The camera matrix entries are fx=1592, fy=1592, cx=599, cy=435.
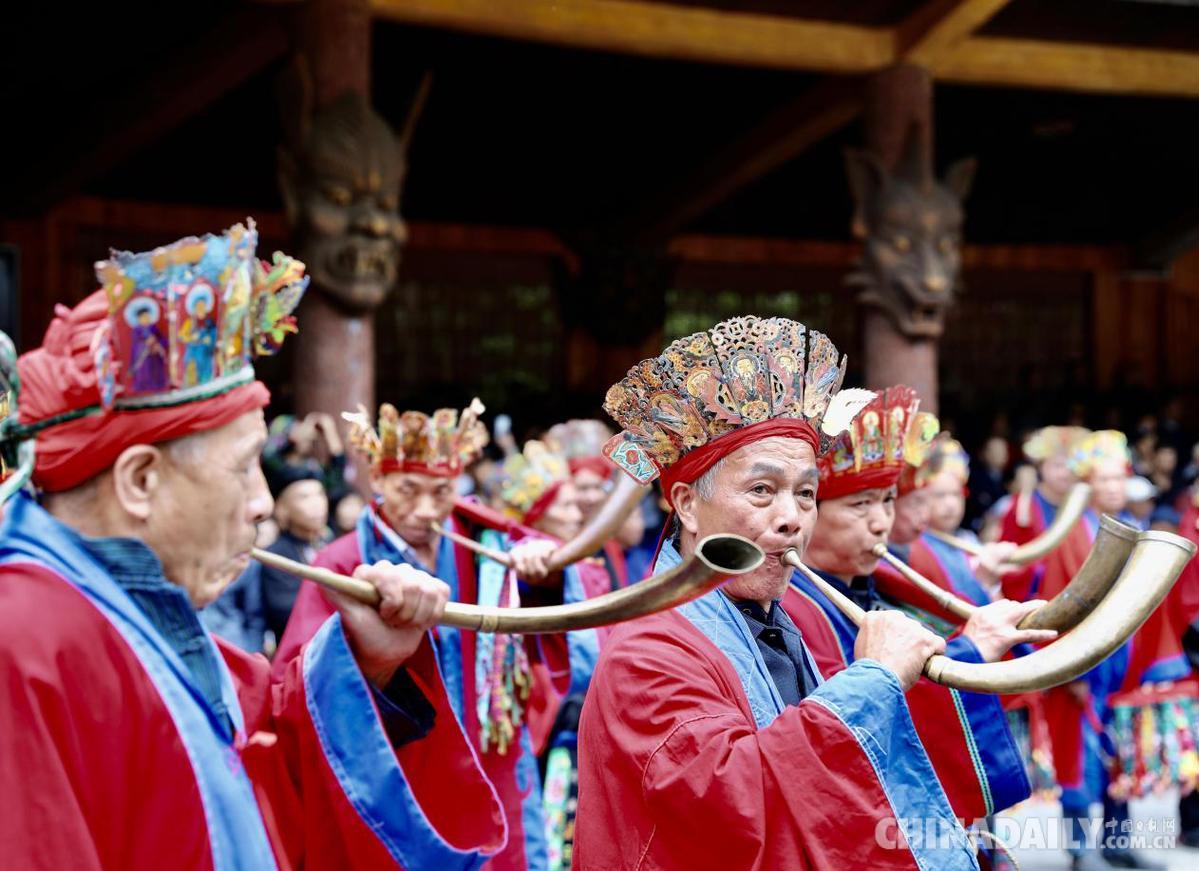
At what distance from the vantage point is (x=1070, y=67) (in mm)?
9266

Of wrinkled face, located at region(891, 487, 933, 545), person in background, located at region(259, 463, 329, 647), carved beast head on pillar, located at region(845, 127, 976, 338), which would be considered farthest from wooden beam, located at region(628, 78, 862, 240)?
wrinkled face, located at region(891, 487, 933, 545)

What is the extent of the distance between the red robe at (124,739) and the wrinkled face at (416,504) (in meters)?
2.57

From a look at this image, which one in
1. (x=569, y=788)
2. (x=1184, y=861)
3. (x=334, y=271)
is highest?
(x=334, y=271)

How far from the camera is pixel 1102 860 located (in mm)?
6438

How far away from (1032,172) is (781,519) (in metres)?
11.5

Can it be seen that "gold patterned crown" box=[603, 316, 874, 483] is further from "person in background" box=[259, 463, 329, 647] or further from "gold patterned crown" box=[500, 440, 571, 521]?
"gold patterned crown" box=[500, 440, 571, 521]

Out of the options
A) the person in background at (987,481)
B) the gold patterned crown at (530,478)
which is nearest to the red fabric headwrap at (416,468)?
the gold patterned crown at (530,478)

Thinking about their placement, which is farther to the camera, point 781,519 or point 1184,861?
point 1184,861

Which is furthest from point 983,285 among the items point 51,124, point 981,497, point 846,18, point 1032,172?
point 51,124

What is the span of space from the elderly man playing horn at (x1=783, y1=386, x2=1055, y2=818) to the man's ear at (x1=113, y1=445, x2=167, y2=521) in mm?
1020

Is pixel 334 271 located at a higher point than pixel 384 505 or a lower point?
higher

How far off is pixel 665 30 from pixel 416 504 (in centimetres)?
435

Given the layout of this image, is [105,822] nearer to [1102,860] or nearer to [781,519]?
[781,519]

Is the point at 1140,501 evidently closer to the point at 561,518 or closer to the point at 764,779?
the point at 561,518
